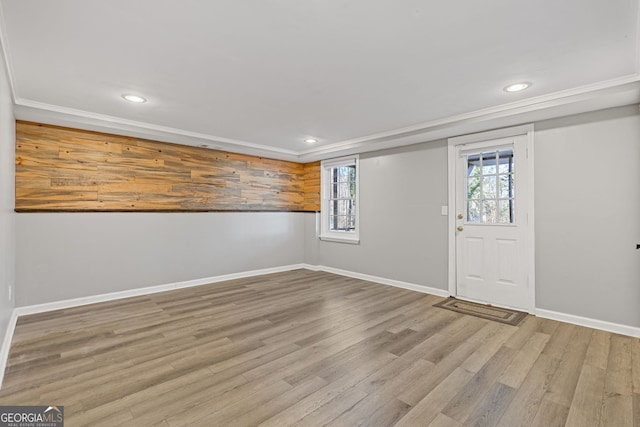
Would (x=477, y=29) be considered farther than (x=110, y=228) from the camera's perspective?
No

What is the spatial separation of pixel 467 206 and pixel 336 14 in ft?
10.8

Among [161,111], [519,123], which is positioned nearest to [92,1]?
[161,111]

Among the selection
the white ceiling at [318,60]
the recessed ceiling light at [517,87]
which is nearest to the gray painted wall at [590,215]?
the white ceiling at [318,60]

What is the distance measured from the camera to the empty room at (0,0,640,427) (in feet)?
6.36

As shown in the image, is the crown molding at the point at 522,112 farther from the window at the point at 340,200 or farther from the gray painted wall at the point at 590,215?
the window at the point at 340,200

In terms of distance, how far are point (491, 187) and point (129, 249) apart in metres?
4.99

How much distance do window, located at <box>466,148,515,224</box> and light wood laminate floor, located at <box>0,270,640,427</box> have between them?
132cm

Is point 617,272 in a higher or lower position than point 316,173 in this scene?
lower

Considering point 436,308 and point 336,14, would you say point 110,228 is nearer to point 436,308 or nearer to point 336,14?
point 336,14

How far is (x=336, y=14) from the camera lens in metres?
1.86

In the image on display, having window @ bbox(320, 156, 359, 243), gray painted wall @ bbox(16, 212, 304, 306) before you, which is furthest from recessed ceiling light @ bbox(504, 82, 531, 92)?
gray painted wall @ bbox(16, 212, 304, 306)

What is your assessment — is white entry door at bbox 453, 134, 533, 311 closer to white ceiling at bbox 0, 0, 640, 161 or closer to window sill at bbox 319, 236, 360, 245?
white ceiling at bbox 0, 0, 640, 161

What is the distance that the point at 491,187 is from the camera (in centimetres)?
404

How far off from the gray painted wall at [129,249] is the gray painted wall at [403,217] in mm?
1853
